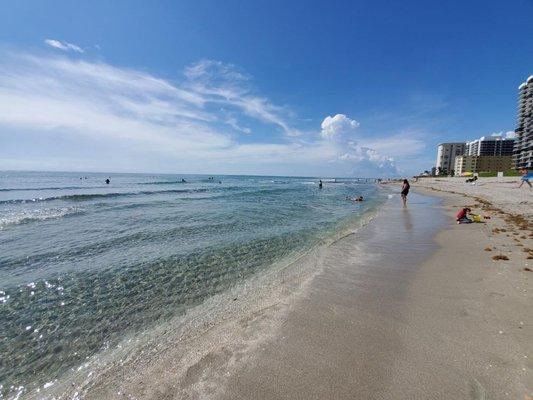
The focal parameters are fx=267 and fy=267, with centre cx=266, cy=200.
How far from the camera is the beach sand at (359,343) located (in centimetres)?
318

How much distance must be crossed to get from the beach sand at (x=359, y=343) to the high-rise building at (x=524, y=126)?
144769mm

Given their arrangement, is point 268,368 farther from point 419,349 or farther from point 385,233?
point 385,233

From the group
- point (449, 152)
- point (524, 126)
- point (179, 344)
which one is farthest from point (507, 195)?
point (449, 152)

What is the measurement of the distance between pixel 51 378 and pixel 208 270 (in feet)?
14.6

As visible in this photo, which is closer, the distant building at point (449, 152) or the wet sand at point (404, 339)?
the wet sand at point (404, 339)

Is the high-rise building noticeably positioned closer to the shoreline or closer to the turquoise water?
the turquoise water

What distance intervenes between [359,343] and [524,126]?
543 feet

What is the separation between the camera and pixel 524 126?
11900 cm

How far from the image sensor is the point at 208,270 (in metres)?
8.00

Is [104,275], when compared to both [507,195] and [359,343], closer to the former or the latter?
[359,343]

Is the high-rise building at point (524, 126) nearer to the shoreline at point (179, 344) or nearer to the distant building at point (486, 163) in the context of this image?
the distant building at point (486, 163)

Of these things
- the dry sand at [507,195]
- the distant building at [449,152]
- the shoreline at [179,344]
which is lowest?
the shoreline at [179,344]

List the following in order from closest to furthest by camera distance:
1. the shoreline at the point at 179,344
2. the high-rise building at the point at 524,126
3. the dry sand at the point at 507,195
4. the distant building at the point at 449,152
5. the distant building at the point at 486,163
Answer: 1. the shoreline at the point at 179,344
2. the dry sand at the point at 507,195
3. the high-rise building at the point at 524,126
4. the distant building at the point at 486,163
5. the distant building at the point at 449,152

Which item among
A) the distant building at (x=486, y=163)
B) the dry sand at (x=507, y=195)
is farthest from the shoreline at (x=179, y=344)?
the distant building at (x=486, y=163)
